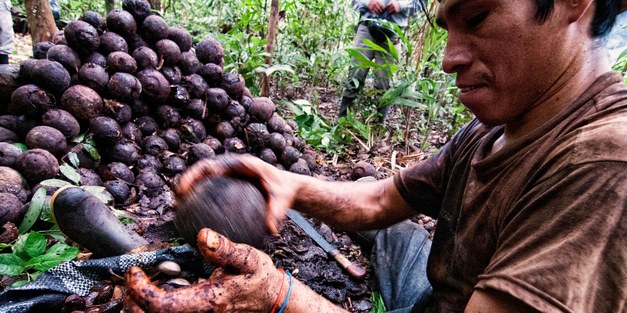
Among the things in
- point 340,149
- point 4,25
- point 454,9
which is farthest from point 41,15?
point 454,9

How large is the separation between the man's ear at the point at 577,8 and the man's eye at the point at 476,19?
186mm

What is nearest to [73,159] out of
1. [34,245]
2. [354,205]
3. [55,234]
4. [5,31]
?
[55,234]

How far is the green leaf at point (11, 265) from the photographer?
65.0 inches

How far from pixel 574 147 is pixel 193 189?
1202 mm

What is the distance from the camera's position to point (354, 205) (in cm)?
181

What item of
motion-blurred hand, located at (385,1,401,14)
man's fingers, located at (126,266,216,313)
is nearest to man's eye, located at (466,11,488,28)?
man's fingers, located at (126,266,216,313)

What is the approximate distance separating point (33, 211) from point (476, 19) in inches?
94.6

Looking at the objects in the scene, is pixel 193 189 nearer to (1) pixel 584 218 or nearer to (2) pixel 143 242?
(2) pixel 143 242

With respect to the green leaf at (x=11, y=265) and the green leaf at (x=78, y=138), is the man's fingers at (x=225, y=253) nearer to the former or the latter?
the green leaf at (x=11, y=265)

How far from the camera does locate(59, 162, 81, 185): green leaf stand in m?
2.38

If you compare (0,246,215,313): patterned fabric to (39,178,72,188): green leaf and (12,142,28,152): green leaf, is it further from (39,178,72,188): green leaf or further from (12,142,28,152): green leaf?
(12,142,28,152): green leaf

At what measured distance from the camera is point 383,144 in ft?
14.2

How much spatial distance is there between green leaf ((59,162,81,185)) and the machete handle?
1.76 m

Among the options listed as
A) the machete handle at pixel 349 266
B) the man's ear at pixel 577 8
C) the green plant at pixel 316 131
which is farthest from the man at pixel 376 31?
the man's ear at pixel 577 8
